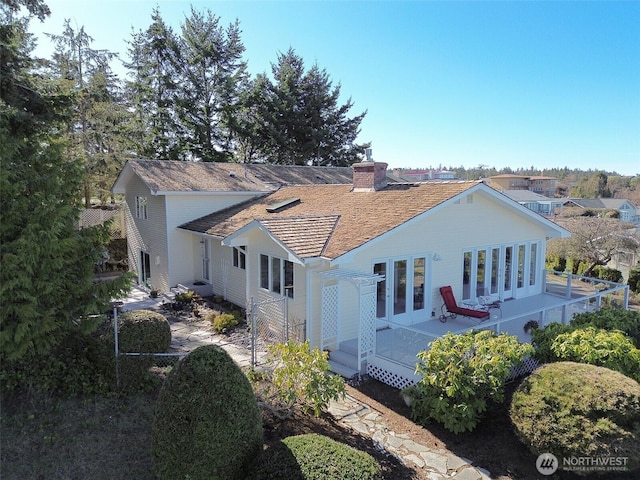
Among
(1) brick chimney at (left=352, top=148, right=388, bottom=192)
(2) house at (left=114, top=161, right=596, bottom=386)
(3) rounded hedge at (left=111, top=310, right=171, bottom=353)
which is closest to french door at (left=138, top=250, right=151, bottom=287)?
(2) house at (left=114, top=161, right=596, bottom=386)

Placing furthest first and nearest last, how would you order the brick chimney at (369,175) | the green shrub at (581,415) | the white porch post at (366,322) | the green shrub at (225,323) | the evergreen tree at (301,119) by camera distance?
the evergreen tree at (301,119) → the brick chimney at (369,175) → the green shrub at (225,323) → the white porch post at (366,322) → the green shrub at (581,415)

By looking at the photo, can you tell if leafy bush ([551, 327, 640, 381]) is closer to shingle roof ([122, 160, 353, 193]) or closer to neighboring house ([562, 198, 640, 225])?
shingle roof ([122, 160, 353, 193])

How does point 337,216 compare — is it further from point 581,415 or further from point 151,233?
point 151,233

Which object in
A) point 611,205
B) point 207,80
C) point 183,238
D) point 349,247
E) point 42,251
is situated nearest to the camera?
point 42,251

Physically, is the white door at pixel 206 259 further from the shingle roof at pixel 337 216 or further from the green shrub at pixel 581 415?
the green shrub at pixel 581 415

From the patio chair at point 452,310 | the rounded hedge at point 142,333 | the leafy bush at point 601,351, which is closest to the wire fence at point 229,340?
the rounded hedge at point 142,333

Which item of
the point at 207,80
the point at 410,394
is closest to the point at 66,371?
the point at 410,394
